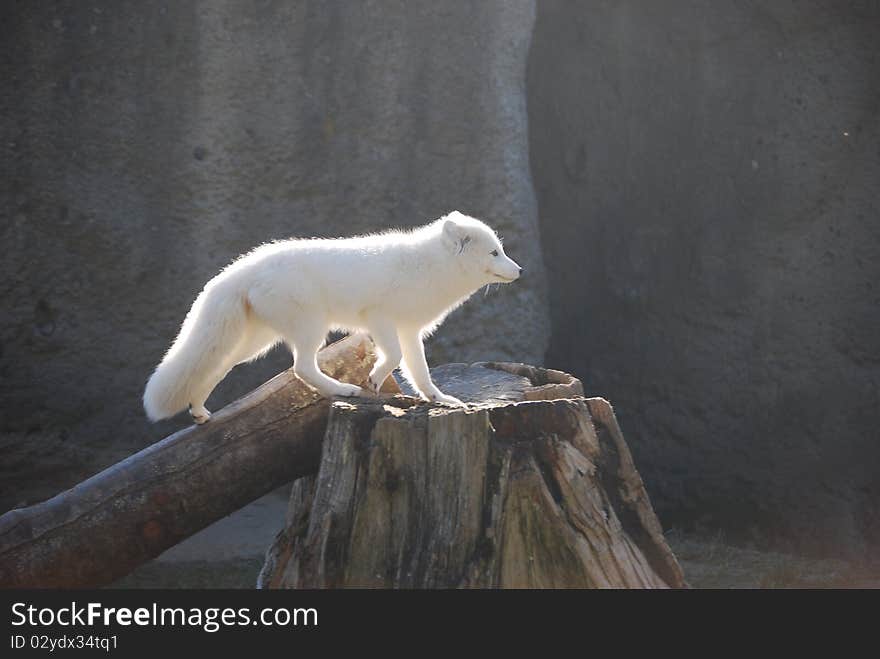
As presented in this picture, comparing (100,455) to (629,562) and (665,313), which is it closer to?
(665,313)

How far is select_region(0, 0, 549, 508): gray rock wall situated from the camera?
20.4ft

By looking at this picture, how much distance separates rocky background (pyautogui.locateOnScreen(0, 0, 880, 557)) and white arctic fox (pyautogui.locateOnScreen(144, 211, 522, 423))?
91.0 inches

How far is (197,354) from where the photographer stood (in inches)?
151

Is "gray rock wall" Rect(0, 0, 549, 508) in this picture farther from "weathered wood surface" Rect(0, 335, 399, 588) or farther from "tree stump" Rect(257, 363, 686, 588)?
"tree stump" Rect(257, 363, 686, 588)

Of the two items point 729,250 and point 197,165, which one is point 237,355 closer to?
point 197,165

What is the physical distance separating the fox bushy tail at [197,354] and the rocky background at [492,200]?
272cm

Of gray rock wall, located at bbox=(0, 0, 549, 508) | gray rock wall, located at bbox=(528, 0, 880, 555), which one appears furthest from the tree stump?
gray rock wall, located at bbox=(0, 0, 549, 508)

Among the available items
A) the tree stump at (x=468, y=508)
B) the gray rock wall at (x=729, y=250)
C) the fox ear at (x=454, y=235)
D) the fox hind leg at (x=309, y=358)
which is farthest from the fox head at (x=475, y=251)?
the gray rock wall at (x=729, y=250)

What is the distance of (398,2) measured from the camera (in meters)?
6.58

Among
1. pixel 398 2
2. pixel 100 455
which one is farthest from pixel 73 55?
pixel 100 455

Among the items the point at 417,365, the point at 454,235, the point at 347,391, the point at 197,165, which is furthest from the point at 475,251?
the point at 197,165

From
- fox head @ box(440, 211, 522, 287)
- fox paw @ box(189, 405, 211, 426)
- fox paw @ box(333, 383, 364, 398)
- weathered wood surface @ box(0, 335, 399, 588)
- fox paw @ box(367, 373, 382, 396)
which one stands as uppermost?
fox head @ box(440, 211, 522, 287)

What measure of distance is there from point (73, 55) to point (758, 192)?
4.31 meters

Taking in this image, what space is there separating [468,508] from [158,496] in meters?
1.20
